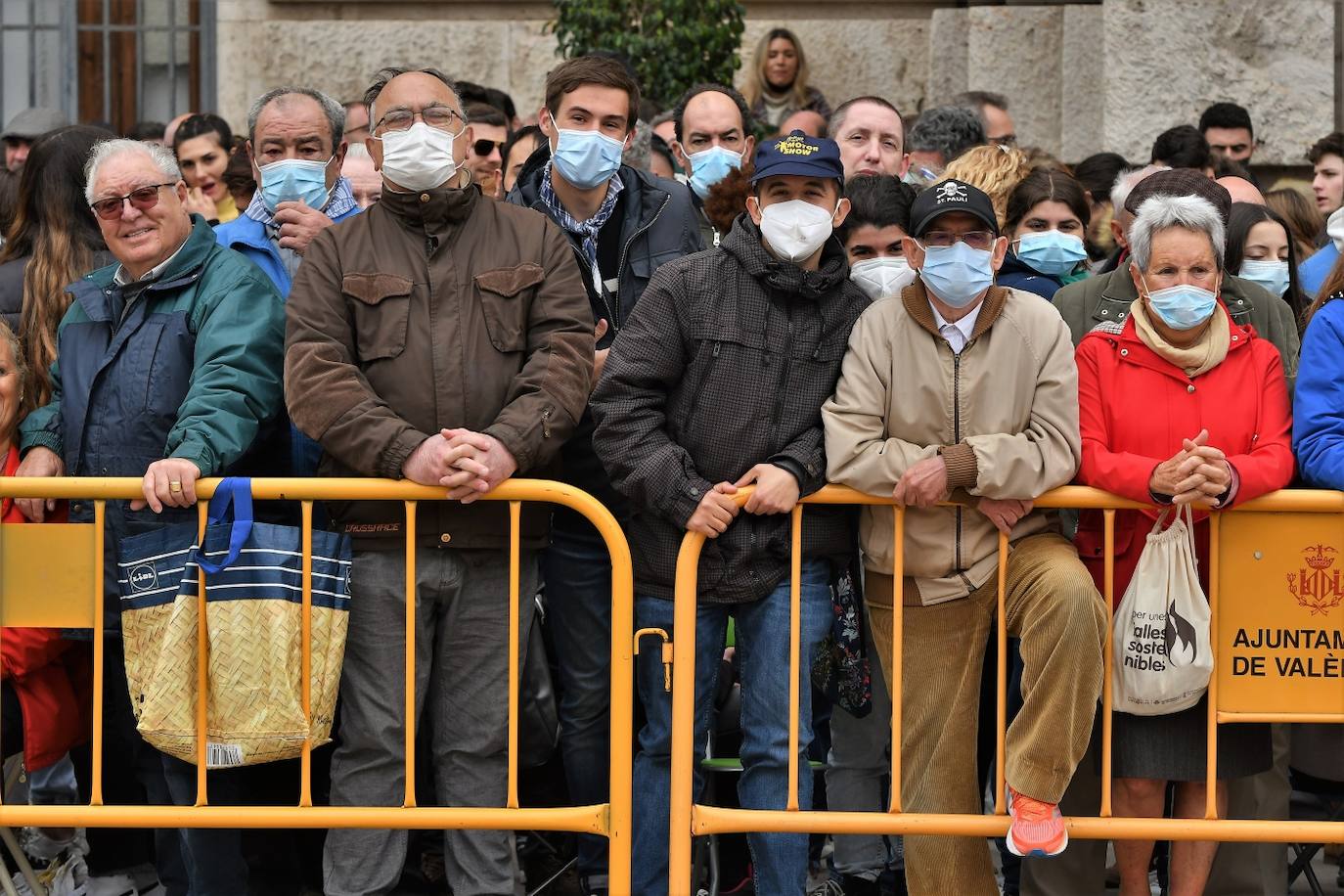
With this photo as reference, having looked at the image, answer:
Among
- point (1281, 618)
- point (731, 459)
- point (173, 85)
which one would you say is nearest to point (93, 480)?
point (731, 459)

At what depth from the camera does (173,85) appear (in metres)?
11.1

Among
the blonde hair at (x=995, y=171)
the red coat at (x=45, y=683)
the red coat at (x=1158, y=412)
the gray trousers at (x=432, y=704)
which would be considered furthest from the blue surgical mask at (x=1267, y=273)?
the red coat at (x=45, y=683)

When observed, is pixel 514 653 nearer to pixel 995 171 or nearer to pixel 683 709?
pixel 683 709

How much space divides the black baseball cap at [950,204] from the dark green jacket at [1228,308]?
431 millimetres

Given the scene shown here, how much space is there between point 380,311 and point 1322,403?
2431mm

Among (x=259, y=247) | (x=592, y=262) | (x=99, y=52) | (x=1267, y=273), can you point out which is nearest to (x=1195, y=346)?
(x=1267, y=273)

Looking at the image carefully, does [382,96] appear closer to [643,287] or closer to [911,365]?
[643,287]

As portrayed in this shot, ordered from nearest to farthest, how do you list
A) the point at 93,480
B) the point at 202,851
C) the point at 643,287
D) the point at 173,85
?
the point at 93,480 < the point at 202,851 < the point at 643,287 < the point at 173,85

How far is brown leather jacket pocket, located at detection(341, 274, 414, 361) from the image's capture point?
4773 mm

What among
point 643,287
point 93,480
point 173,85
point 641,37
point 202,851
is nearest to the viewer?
point 93,480

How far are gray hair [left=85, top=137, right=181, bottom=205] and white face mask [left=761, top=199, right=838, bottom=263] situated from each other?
1702mm

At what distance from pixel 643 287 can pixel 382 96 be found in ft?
2.96

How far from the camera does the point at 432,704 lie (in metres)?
4.90

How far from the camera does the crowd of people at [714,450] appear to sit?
4.65 metres
